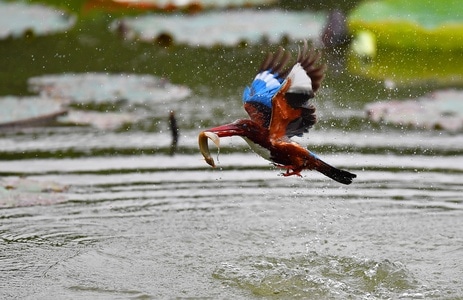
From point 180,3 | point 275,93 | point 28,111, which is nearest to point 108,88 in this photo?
point 28,111

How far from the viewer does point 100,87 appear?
392 inches

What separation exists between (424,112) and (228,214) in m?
2.78

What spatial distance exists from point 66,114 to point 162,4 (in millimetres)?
4666

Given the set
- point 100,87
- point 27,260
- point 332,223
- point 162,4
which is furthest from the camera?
point 162,4

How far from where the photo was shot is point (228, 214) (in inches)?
260

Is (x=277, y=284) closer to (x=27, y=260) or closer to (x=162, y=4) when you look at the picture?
(x=27, y=260)

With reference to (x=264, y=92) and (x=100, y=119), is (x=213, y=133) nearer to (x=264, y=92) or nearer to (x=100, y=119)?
(x=264, y=92)

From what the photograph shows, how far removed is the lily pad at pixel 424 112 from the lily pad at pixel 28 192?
120 inches

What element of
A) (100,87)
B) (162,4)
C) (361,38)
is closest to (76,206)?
(100,87)

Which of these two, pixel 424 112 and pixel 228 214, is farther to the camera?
pixel 424 112

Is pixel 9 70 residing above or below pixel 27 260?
above

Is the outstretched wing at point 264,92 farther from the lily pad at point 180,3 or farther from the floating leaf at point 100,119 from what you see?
the lily pad at point 180,3

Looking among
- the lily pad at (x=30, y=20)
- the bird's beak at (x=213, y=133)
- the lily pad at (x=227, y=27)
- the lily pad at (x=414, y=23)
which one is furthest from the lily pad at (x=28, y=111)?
the lily pad at (x=414, y=23)

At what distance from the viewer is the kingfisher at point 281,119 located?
5.17 meters
